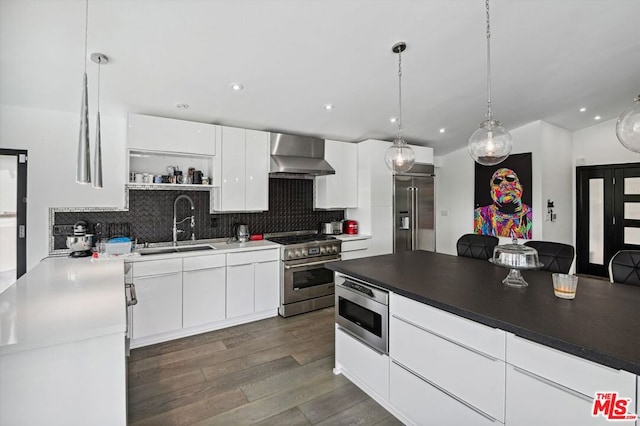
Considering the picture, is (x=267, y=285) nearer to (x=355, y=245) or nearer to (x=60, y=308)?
(x=355, y=245)

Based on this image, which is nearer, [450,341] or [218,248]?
[450,341]

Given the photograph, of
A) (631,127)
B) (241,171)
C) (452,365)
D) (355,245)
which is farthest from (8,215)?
(631,127)

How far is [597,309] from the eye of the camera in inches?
56.9

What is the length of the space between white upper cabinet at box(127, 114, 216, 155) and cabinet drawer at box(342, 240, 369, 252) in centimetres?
207

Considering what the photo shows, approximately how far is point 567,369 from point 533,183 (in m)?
4.57

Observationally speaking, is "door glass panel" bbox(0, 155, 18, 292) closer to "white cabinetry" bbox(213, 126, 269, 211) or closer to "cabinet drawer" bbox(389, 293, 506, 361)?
"white cabinetry" bbox(213, 126, 269, 211)

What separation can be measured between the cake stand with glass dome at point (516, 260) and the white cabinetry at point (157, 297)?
9.30ft

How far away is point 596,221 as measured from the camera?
18.2 ft

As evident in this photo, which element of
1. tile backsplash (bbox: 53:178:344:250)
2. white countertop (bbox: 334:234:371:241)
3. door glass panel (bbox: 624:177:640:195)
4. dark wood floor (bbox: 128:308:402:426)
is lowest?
dark wood floor (bbox: 128:308:402:426)

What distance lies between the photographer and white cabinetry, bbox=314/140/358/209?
4.44 metres

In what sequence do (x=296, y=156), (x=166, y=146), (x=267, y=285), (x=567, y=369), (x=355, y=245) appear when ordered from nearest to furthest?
(x=567, y=369), (x=166, y=146), (x=267, y=285), (x=296, y=156), (x=355, y=245)

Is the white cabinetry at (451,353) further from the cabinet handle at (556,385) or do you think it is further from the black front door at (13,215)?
the black front door at (13,215)

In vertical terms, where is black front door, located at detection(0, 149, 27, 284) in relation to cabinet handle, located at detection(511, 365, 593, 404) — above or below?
above

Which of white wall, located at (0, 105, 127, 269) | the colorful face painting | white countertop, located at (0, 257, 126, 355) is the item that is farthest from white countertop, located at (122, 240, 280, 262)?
the colorful face painting
